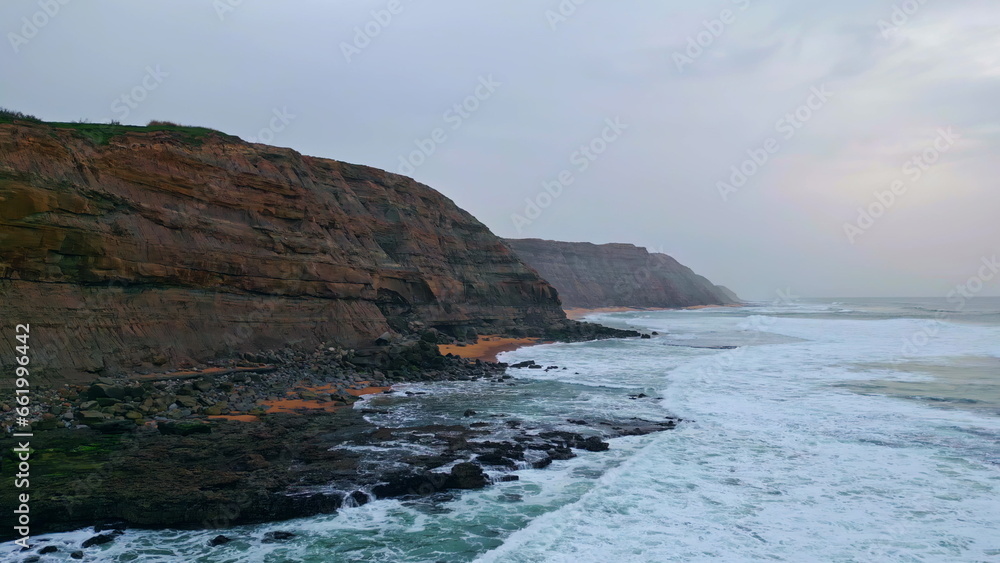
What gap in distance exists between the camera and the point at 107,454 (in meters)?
10.3

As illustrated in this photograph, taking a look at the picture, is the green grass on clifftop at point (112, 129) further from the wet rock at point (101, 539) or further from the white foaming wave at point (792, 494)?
the white foaming wave at point (792, 494)

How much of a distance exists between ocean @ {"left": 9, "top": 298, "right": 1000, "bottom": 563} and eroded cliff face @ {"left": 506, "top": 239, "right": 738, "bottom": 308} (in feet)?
230

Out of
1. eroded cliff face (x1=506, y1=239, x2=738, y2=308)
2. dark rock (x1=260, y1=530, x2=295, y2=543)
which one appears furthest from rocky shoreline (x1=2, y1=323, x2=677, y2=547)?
eroded cliff face (x1=506, y1=239, x2=738, y2=308)

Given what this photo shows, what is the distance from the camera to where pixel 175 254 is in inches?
747

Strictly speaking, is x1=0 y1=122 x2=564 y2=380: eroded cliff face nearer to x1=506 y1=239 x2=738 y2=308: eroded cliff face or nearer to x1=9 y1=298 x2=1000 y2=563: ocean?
x1=9 y1=298 x2=1000 y2=563: ocean

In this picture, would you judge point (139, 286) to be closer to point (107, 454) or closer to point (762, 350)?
point (107, 454)

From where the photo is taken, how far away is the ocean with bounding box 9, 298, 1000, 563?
7598 mm

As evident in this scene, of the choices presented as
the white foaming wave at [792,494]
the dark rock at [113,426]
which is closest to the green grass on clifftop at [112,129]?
the dark rock at [113,426]

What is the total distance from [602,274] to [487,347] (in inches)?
2703

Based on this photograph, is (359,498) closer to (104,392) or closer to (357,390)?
(104,392)

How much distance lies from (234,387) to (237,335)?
14.3 ft

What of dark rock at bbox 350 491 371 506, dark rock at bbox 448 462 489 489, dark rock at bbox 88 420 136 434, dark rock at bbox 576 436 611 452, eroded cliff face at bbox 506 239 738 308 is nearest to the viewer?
dark rock at bbox 350 491 371 506

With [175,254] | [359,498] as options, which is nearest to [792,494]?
[359,498]

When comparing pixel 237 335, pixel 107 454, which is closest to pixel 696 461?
Answer: pixel 107 454
